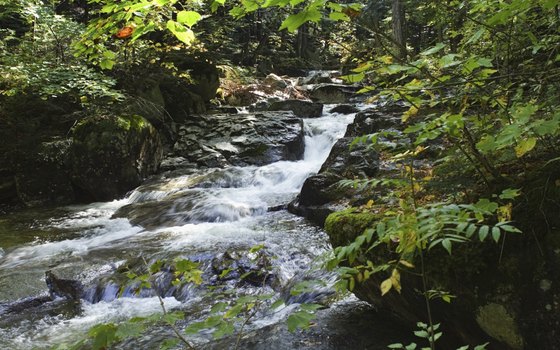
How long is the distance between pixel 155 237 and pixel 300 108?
9843 millimetres

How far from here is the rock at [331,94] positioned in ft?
62.7

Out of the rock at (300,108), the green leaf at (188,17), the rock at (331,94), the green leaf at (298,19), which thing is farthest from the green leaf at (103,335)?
the rock at (331,94)

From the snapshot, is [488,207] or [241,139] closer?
[488,207]

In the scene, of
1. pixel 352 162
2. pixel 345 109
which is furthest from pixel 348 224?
pixel 345 109

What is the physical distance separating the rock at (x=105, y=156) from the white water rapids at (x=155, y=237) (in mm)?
455

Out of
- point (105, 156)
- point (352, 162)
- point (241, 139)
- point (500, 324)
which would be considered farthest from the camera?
point (241, 139)

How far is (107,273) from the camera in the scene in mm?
5539

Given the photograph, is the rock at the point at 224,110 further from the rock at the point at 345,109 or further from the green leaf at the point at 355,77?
the green leaf at the point at 355,77

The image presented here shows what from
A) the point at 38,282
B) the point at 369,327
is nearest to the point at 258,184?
the point at 38,282

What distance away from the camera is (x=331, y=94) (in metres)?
19.2

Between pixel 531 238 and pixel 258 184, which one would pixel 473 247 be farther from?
pixel 258 184

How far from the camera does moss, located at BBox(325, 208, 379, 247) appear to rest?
9.30ft

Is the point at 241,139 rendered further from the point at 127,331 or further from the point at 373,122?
the point at 127,331

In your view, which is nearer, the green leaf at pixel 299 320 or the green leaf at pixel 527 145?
the green leaf at pixel 299 320
